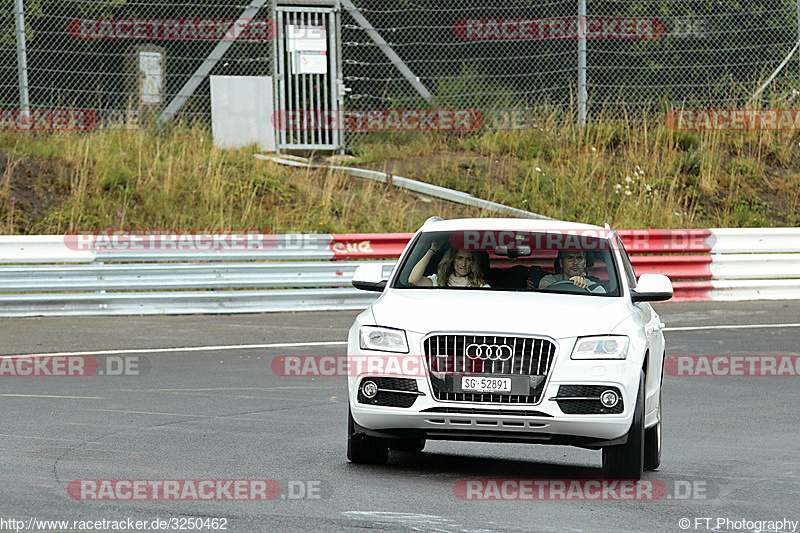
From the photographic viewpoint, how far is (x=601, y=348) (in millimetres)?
7754

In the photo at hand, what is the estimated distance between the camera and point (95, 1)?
2294 centimetres

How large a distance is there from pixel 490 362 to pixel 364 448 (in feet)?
3.51

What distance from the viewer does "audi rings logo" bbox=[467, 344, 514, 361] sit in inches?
302

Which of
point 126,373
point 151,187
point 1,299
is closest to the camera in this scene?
point 126,373

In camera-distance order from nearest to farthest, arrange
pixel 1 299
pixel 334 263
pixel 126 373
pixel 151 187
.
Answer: pixel 126 373, pixel 1 299, pixel 334 263, pixel 151 187

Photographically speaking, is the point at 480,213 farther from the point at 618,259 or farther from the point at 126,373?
the point at 618,259

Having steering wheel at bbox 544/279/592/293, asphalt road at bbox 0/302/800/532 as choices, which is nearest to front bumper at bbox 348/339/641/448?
asphalt road at bbox 0/302/800/532

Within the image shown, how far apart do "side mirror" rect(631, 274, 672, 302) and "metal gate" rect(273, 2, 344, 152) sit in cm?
1565

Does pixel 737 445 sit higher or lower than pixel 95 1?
lower

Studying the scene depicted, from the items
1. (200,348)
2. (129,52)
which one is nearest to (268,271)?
(200,348)

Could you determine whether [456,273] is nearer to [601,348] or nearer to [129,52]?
[601,348]

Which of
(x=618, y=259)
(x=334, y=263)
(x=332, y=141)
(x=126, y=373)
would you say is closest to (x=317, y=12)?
(x=332, y=141)

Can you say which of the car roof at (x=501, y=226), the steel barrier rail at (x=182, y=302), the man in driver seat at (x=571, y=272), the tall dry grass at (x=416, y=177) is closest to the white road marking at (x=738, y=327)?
the steel barrier rail at (x=182, y=302)

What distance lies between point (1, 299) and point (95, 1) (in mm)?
7983
